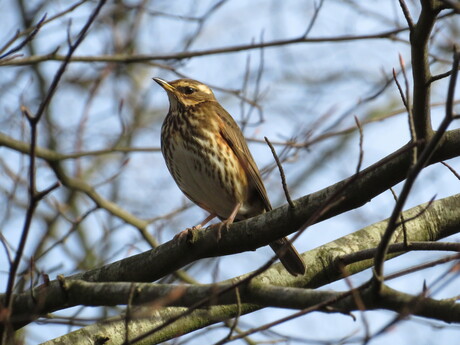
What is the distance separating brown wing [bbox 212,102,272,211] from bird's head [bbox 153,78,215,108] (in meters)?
0.43

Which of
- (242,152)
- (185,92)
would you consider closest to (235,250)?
(242,152)

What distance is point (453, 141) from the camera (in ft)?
13.1

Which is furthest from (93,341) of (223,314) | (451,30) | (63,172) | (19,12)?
(451,30)

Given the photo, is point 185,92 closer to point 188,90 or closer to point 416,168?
point 188,90

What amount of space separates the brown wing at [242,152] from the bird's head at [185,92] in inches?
16.7

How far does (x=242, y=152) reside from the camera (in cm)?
662

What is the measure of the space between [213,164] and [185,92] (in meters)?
1.16

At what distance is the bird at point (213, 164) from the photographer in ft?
20.9

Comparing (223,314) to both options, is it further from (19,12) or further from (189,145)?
(19,12)

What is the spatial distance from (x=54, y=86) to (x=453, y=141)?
7.34 feet

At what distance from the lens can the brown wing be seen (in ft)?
21.2

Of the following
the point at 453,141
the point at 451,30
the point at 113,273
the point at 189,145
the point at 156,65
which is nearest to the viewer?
the point at 453,141

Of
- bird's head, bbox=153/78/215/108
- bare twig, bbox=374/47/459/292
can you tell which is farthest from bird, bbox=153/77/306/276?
bare twig, bbox=374/47/459/292

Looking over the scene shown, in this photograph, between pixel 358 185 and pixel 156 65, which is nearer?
pixel 358 185
